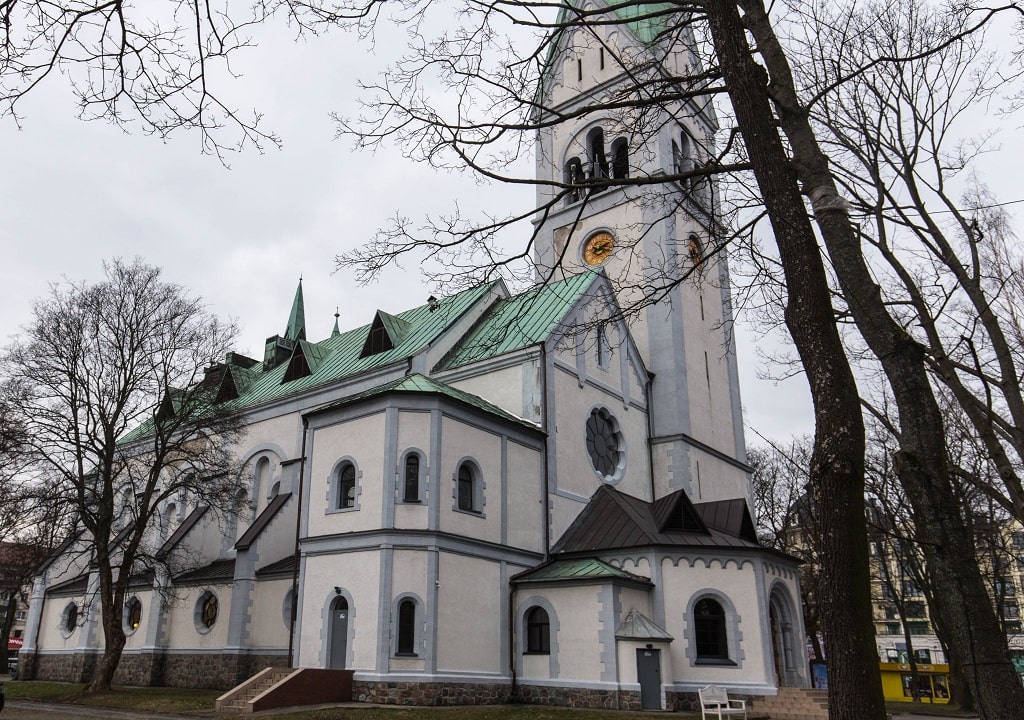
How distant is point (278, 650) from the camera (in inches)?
1064

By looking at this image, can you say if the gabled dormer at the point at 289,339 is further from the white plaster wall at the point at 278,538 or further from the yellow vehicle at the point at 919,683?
the yellow vehicle at the point at 919,683

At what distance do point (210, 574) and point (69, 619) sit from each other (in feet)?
33.2

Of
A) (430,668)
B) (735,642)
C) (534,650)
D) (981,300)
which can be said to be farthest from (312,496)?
(981,300)

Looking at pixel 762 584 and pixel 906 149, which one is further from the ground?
pixel 906 149

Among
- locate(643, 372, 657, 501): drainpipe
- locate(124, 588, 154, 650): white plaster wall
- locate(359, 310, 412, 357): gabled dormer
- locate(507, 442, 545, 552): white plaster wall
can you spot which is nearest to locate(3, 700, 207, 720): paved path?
locate(507, 442, 545, 552): white plaster wall

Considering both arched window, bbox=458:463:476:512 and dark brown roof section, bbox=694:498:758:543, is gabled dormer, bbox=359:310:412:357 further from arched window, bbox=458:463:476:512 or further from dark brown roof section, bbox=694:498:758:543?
dark brown roof section, bbox=694:498:758:543

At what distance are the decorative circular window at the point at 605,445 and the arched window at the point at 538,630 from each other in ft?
19.9

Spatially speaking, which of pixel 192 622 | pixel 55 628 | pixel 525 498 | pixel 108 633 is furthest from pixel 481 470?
pixel 55 628

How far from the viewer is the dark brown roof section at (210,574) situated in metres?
29.5

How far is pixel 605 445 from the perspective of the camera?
94.5 feet

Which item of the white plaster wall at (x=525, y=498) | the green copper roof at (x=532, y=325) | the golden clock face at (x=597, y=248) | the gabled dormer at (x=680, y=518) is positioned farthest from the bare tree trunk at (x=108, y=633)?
the golden clock face at (x=597, y=248)

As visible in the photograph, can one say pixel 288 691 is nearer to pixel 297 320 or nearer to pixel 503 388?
pixel 503 388

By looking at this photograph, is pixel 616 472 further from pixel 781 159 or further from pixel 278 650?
pixel 781 159

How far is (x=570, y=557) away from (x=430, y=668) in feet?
19.0
